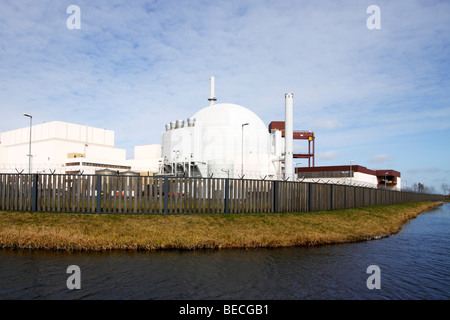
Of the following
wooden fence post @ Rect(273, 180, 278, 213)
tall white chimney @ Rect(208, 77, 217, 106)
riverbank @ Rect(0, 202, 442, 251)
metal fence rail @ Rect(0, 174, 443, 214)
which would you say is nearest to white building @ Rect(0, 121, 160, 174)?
tall white chimney @ Rect(208, 77, 217, 106)

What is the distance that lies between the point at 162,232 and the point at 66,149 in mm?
95464

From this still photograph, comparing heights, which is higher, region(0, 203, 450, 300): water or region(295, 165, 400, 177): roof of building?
region(295, 165, 400, 177): roof of building

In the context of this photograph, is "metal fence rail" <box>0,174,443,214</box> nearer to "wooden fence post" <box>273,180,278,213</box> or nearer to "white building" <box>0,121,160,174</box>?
"wooden fence post" <box>273,180,278,213</box>

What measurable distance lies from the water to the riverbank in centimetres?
88

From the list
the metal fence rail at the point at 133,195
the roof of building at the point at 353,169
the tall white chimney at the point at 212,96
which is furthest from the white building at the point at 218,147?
the roof of building at the point at 353,169

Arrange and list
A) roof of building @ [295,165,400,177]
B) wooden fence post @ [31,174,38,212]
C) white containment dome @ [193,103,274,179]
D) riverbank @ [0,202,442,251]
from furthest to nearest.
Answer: roof of building @ [295,165,400,177], white containment dome @ [193,103,274,179], wooden fence post @ [31,174,38,212], riverbank @ [0,202,442,251]

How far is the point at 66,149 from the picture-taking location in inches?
3984

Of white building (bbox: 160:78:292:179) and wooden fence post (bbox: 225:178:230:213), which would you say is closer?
wooden fence post (bbox: 225:178:230:213)

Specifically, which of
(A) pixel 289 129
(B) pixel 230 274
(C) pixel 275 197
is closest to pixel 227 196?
(C) pixel 275 197

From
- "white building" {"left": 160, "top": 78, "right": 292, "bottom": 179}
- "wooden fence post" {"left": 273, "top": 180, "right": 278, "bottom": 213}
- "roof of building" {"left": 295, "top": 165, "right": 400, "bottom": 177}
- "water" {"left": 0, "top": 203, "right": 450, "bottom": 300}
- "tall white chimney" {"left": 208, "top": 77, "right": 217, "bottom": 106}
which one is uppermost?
"tall white chimney" {"left": 208, "top": 77, "right": 217, "bottom": 106}

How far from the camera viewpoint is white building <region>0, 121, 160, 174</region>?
301 feet

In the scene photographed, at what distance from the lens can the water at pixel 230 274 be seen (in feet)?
33.1
